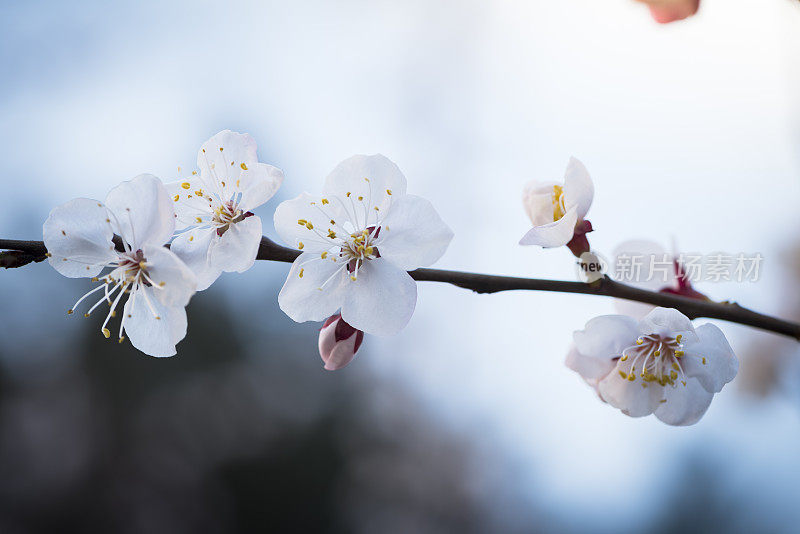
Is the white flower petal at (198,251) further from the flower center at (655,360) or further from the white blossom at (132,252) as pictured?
the flower center at (655,360)

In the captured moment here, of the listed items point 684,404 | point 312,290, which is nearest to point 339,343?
point 312,290

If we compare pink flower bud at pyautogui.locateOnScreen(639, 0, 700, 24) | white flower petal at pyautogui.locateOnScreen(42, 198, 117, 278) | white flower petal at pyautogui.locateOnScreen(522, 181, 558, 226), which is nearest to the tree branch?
white flower petal at pyautogui.locateOnScreen(42, 198, 117, 278)

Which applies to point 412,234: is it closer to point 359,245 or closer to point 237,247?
point 359,245

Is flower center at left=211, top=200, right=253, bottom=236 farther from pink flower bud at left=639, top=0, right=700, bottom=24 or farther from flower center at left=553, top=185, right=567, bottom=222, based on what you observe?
pink flower bud at left=639, top=0, right=700, bottom=24

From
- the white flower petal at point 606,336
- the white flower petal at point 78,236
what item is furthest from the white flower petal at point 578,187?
the white flower petal at point 78,236

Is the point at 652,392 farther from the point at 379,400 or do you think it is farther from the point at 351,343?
the point at 379,400

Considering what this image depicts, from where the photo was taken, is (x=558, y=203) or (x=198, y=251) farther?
(x=558, y=203)

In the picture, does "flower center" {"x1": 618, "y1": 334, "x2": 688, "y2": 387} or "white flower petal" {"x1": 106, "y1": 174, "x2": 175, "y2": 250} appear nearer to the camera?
"white flower petal" {"x1": 106, "y1": 174, "x2": 175, "y2": 250}

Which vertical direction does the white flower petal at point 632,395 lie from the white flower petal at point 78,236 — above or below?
below
